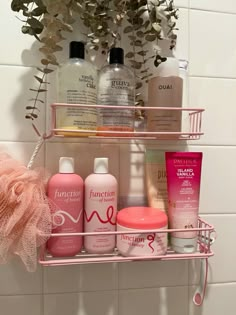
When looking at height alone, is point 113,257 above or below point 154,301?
above

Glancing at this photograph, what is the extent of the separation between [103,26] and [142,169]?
31 centimetres

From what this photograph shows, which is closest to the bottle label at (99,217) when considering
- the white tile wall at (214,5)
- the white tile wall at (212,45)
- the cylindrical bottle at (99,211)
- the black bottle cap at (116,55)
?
the cylindrical bottle at (99,211)

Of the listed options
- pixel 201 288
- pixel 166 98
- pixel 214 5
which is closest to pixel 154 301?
pixel 201 288

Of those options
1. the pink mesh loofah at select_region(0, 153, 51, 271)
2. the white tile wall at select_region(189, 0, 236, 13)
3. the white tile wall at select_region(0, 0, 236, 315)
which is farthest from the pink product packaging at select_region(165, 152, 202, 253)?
the white tile wall at select_region(189, 0, 236, 13)

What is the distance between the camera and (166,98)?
1.90 ft

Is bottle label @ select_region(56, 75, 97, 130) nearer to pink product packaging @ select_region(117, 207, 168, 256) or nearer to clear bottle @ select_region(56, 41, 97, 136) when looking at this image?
clear bottle @ select_region(56, 41, 97, 136)

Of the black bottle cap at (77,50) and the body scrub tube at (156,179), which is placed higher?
the black bottle cap at (77,50)

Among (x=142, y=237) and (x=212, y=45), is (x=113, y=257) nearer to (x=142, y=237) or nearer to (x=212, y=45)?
(x=142, y=237)

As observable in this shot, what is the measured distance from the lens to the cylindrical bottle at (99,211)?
55 cm

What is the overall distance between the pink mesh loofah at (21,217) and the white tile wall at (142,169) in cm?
10

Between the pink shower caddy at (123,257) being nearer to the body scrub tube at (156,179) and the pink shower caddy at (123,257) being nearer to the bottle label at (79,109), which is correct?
the body scrub tube at (156,179)

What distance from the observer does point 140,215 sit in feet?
1.82

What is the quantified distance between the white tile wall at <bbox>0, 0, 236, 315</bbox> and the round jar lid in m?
0.08

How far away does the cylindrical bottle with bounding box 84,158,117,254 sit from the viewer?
55cm
